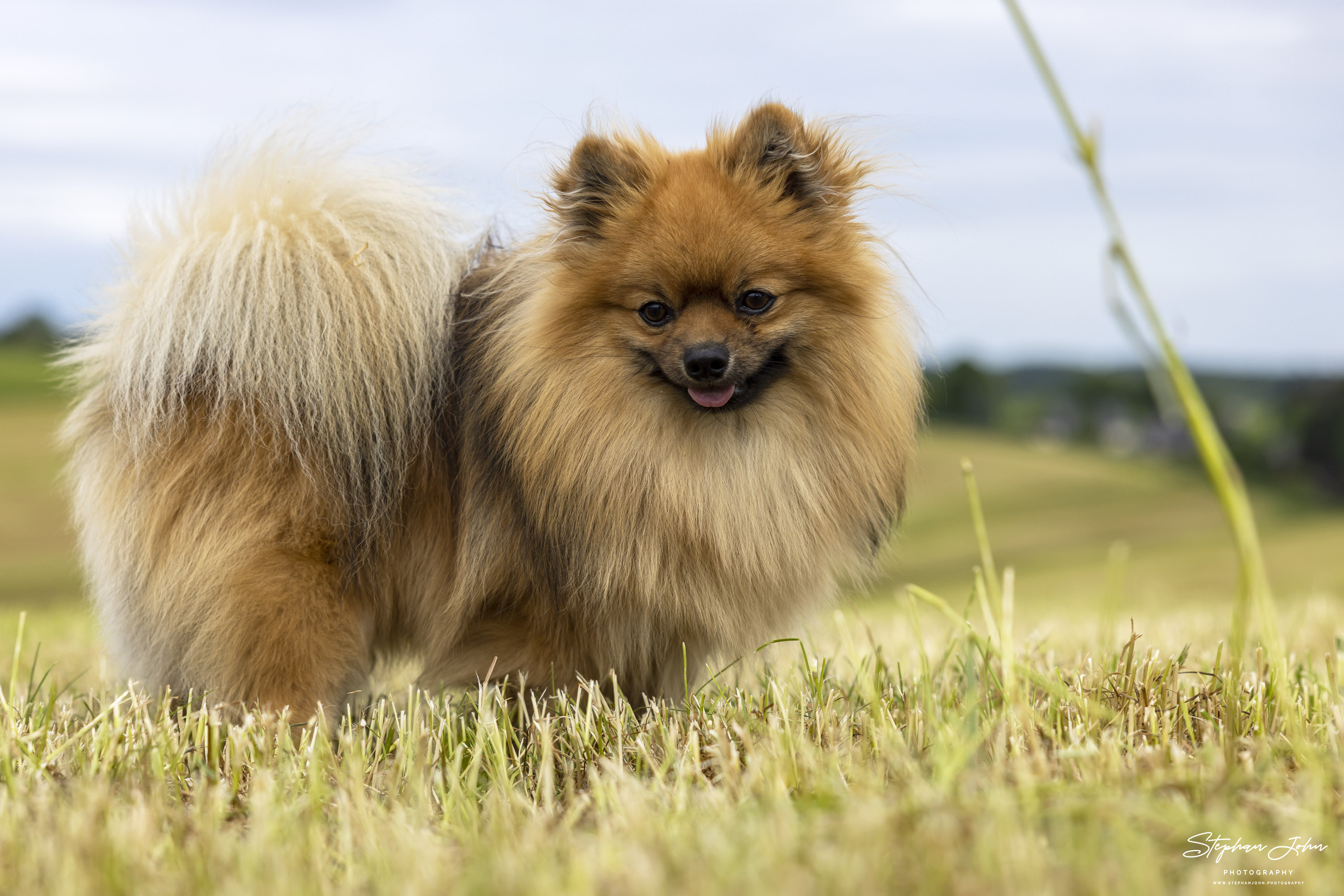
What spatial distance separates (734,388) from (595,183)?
840 millimetres

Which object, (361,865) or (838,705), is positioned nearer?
(361,865)

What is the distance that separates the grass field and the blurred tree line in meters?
24.6

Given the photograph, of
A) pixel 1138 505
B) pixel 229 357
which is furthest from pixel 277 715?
pixel 1138 505

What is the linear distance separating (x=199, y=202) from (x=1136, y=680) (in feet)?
11.3

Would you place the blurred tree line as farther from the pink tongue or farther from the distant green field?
the pink tongue

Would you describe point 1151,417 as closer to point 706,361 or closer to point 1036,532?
point 1036,532

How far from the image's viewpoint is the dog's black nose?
2.97 metres

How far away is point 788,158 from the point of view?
3.27m

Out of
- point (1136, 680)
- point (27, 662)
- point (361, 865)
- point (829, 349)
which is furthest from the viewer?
point (27, 662)

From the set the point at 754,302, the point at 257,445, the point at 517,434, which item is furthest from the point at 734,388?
the point at 257,445

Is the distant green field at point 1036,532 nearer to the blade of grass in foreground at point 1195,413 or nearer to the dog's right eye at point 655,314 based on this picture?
the dog's right eye at point 655,314

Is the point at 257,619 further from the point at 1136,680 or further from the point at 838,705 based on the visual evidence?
the point at 1136,680

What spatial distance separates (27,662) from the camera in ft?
16.0

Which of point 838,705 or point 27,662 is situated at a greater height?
point 838,705
